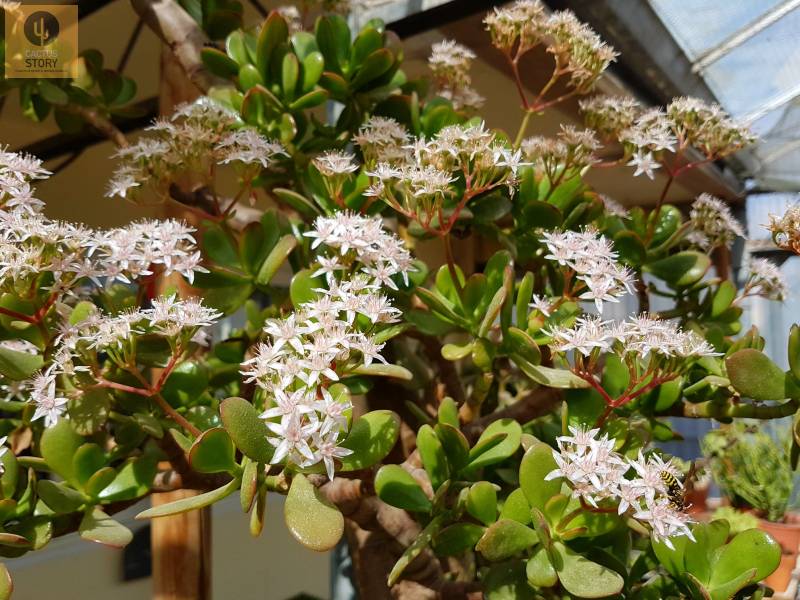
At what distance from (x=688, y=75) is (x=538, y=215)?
1511mm

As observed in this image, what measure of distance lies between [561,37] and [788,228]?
368mm

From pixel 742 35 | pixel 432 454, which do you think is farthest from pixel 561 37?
pixel 742 35

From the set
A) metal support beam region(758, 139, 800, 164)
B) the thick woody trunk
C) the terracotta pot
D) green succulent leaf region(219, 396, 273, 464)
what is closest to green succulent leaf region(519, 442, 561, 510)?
green succulent leaf region(219, 396, 273, 464)

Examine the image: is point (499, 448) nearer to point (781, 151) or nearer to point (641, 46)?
point (641, 46)

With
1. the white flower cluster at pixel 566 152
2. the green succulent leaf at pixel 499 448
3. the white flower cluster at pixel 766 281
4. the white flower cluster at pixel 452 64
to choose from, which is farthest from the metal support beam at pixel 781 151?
the green succulent leaf at pixel 499 448

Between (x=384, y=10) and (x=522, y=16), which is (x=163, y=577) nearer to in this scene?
(x=522, y=16)

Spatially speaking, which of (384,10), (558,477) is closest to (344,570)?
(558,477)

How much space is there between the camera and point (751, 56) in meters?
2.24

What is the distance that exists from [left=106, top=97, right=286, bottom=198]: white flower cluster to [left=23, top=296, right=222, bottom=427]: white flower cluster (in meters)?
0.22

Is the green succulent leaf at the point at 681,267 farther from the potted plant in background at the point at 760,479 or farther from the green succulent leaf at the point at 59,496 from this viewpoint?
the potted plant in background at the point at 760,479

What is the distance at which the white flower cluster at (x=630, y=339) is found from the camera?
572 millimetres

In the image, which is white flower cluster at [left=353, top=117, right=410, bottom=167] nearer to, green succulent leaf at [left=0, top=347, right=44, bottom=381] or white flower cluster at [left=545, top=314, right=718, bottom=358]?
white flower cluster at [left=545, top=314, right=718, bottom=358]

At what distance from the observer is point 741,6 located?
6.45 ft

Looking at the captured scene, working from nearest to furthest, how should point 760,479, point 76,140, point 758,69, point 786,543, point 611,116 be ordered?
point 611,116 < point 76,140 < point 786,543 < point 760,479 < point 758,69
